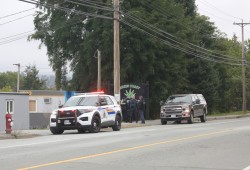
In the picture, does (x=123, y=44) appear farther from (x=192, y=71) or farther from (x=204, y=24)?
(x=204, y=24)

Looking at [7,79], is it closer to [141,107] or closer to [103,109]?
[141,107]

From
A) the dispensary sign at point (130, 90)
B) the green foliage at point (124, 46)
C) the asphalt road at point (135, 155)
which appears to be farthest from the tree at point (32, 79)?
the asphalt road at point (135, 155)

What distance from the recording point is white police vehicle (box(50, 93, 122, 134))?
828 inches

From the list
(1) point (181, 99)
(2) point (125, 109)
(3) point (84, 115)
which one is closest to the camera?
(3) point (84, 115)

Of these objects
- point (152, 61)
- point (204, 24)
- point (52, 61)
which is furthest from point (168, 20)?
point (204, 24)

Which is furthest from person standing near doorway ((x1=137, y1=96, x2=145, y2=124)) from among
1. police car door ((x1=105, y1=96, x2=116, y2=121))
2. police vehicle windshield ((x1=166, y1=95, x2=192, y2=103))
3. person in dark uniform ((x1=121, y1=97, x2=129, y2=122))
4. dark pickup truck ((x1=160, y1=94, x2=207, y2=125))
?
police car door ((x1=105, y1=96, x2=116, y2=121))

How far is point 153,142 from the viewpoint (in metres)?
16.0

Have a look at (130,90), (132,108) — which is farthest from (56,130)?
(130,90)

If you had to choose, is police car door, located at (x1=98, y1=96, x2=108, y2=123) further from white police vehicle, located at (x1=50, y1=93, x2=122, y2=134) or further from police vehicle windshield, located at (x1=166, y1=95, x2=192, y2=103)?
police vehicle windshield, located at (x1=166, y1=95, x2=192, y2=103)

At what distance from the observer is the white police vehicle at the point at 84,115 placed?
21.0 m

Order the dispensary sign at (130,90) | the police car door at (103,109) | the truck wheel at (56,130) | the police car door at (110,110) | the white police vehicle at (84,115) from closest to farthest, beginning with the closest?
1. the white police vehicle at (84,115)
2. the truck wheel at (56,130)
3. the police car door at (103,109)
4. the police car door at (110,110)
5. the dispensary sign at (130,90)

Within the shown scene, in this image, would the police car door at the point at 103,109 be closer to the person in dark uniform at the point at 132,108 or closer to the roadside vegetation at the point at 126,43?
the person in dark uniform at the point at 132,108

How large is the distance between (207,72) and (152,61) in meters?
15.3

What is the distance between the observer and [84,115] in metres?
21.1
